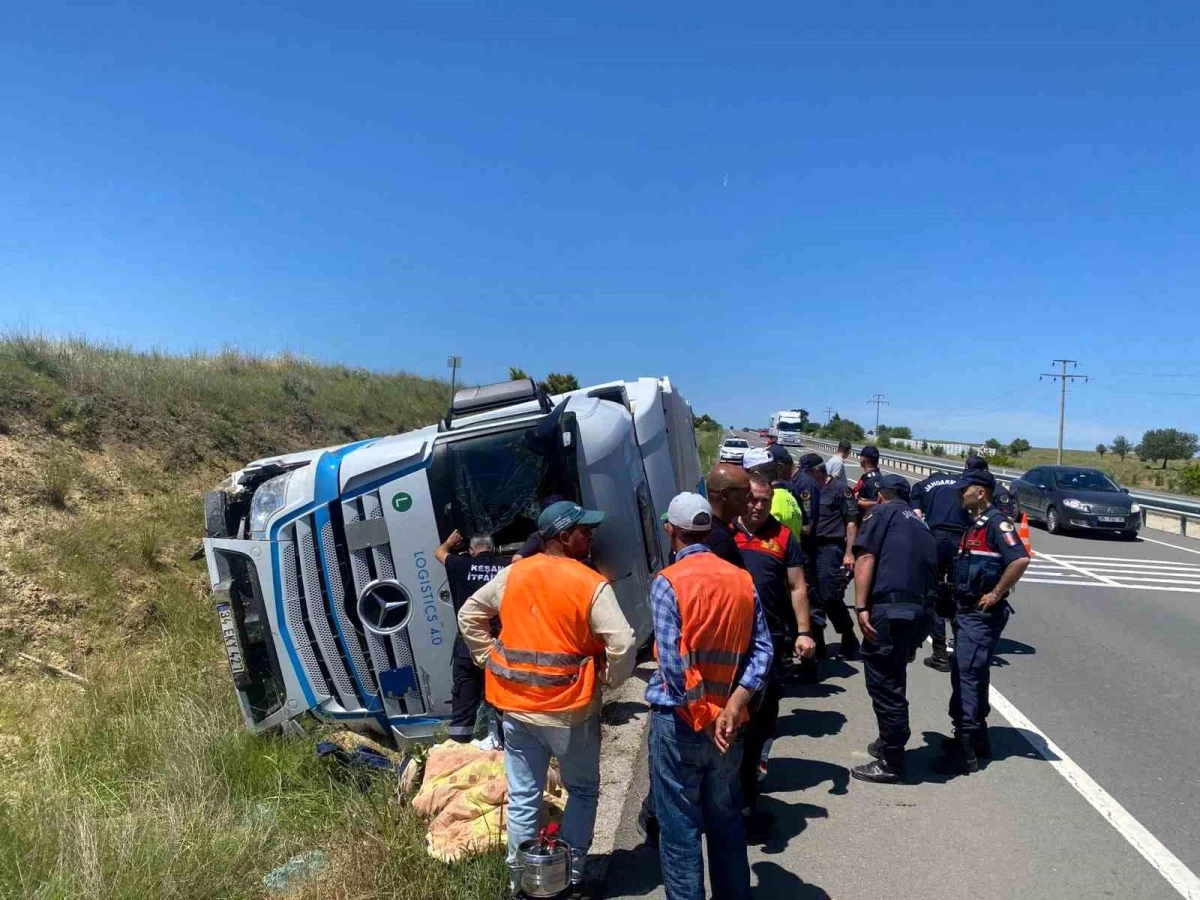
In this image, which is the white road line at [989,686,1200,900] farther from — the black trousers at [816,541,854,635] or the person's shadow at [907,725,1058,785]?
the black trousers at [816,541,854,635]

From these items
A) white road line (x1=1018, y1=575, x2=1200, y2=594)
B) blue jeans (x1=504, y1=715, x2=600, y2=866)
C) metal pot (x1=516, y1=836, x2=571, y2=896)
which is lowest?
white road line (x1=1018, y1=575, x2=1200, y2=594)

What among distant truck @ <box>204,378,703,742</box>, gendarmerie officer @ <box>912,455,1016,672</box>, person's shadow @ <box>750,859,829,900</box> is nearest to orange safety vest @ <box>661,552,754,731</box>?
person's shadow @ <box>750,859,829,900</box>

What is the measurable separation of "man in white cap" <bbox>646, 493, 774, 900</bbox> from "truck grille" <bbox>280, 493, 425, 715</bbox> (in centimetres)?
236

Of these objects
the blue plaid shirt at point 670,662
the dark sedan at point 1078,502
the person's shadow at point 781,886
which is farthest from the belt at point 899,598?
the dark sedan at point 1078,502

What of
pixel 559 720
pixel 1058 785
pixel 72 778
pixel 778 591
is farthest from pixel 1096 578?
pixel 72 778

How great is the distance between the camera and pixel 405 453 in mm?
5082

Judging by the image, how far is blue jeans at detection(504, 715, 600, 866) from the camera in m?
3.53

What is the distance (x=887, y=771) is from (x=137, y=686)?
211 inches

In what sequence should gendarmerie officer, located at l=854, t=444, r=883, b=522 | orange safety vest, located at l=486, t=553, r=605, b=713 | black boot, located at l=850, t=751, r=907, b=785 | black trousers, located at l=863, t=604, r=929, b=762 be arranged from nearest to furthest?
orange safety vest, located at l=486, t=553, r=605, b=713
black trousers, located at l=863, t=604, r=929, b=762
black boot, located at l=850, t=751, r=907, b=785
gendarmerie officer, located at l=854, t=444, r=883, b=522

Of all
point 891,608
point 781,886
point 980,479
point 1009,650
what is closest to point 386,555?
point 781,886

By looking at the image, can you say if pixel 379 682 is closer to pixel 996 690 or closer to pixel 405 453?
pixel 405 453

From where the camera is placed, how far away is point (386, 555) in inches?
197

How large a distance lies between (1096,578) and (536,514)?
1120 centimetres

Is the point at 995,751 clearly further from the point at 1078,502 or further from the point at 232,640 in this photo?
the point at 1078,502
